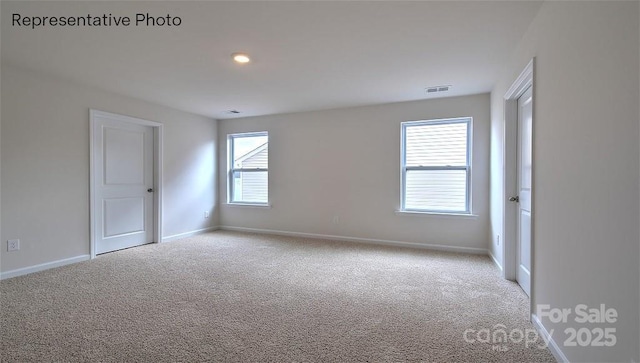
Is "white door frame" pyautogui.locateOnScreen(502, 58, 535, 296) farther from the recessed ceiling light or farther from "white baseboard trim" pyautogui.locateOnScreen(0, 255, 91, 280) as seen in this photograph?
"white baseboard trim" pyautogui.locateOnScreen(0, 255, 91, 280)

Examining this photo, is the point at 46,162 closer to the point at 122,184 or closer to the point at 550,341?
the point at 122,184

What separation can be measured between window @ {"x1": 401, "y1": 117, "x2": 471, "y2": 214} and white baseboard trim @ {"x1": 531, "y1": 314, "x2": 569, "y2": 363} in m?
2.36

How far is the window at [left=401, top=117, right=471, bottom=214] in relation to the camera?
4410 millimetres

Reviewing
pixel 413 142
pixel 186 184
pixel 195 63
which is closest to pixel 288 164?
pixel 186 184

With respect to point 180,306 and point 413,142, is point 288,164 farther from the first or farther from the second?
point 180,306

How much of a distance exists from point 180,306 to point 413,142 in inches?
149

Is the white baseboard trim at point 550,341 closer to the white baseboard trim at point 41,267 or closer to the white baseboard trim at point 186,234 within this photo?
the white baseboard trim at point 41,267

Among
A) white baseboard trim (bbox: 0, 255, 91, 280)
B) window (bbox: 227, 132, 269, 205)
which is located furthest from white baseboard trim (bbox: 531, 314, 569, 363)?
white baseboard trim (bbox: 0, 255, 91, 280)

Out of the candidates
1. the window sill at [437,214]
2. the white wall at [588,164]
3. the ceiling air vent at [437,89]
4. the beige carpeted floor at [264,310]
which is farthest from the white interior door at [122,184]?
the white wall at [588,164]

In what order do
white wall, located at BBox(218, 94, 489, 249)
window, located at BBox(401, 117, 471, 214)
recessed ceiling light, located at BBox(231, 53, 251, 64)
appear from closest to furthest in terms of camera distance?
recessed ceiling light, located at BBox(231, 53, 251, 64) < white wall, located at BBox(218, 94, 489, 249) < window, located at BBox(401, 117, 471, 214)

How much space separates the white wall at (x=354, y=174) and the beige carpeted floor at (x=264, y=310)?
2.62 ft

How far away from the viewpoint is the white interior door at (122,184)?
412 cm

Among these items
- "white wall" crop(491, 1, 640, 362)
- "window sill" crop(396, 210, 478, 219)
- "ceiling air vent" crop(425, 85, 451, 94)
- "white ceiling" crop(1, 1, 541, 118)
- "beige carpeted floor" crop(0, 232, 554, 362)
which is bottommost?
"beige carpeted floor" crop(0, 232, 554, 362)

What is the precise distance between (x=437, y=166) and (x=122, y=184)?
15.5 feet
